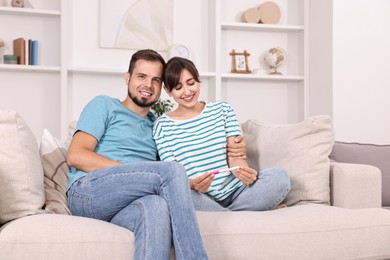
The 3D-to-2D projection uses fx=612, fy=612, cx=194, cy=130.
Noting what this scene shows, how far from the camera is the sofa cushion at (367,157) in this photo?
315 centimetres

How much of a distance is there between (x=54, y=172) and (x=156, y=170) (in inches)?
23.9

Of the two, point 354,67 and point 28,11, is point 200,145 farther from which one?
point 354,67

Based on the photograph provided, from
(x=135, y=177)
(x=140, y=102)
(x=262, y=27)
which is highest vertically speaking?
(x=262, y=27)

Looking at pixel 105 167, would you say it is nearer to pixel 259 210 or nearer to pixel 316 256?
pixel 259 210

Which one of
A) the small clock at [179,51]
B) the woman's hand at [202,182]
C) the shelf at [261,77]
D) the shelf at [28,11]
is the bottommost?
the woman's hand at [202,182]

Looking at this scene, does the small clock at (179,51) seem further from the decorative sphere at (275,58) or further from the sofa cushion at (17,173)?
the sofa cushion at (17,173)

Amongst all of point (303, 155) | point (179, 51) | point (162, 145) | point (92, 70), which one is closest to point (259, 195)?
point (303, 155)

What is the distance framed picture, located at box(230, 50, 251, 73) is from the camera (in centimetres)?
538

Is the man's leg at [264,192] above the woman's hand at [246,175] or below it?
below

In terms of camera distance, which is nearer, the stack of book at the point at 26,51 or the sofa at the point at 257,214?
the sofa at the point at 257,214

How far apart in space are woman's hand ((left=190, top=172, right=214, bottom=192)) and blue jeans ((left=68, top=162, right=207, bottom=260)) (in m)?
0.32

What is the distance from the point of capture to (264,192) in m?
2.49

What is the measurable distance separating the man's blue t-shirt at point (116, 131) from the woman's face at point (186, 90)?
0.20 m

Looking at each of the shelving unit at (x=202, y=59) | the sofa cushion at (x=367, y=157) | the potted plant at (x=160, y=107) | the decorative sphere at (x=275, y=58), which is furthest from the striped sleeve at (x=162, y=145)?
the decorative sphere at (x=275, y=58)
